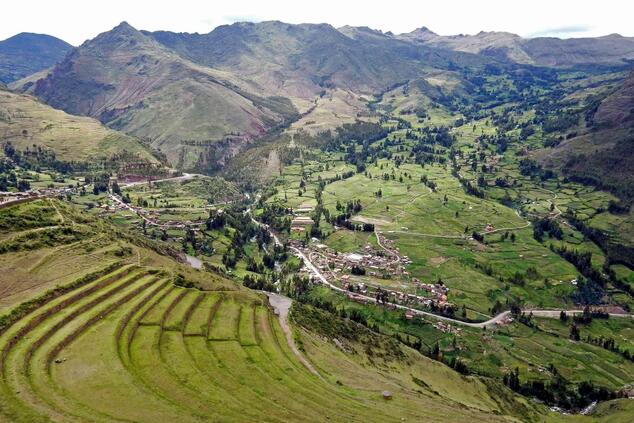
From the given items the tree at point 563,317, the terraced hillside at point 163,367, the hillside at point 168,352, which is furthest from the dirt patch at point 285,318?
the tree at point 563,317

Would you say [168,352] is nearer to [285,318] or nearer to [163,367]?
[163,367]

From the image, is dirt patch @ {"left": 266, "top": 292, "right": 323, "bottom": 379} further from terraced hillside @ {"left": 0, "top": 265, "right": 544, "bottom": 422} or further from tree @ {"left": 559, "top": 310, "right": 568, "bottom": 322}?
tree @ {"left": 559, "top": 310, "right": 568, "bottom": 322}

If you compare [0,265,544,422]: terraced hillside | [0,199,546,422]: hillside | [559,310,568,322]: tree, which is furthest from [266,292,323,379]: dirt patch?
[559,310,568,322]: tree

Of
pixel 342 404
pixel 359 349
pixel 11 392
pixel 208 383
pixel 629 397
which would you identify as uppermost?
pixel 11 392

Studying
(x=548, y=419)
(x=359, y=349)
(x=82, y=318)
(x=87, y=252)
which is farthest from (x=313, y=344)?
(x=548, y=419)

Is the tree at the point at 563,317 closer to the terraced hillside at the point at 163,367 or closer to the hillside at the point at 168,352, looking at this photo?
the hillside at the point at 168,352

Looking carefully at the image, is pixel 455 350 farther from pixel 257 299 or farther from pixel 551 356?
pixel 257 299

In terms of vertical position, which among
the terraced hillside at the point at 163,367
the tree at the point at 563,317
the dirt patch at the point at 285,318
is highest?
the terraced hillside at the point at 163,367

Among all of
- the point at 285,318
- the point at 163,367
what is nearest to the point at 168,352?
the point at 163,367
